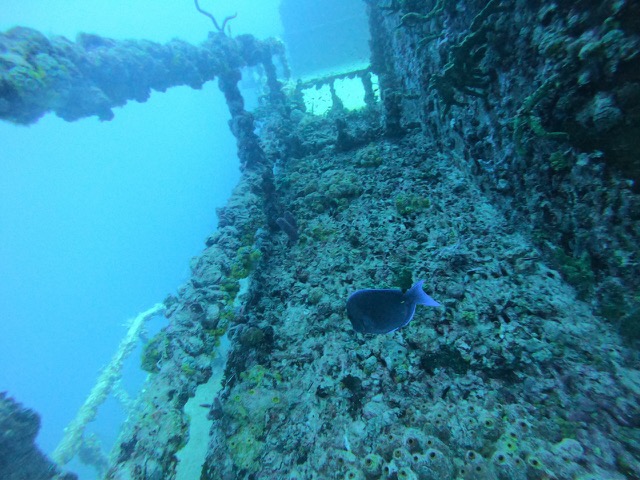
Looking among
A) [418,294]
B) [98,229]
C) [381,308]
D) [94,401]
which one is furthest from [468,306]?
[98,229]

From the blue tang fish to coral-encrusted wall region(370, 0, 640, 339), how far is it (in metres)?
1.24

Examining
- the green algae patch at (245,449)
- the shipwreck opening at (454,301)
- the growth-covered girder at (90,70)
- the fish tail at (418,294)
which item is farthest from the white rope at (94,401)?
the fish tail at (418,294)

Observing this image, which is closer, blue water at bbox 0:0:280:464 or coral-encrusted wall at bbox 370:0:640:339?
coral-encrusted wall at bbox 370:0:640:339

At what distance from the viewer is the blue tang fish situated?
2.27 m

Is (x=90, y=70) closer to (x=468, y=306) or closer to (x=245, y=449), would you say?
(x=245, y=449)

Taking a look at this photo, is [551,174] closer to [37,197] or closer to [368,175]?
[368,175]

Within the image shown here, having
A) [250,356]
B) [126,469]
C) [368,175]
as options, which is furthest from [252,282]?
[368,175]

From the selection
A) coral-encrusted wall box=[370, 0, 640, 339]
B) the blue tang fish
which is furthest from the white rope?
coral-encrusted wall box=[370, 0, 640, 339]

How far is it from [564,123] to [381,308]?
1819 mm

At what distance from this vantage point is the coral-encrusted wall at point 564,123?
1.59 m

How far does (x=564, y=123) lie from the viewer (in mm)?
1961

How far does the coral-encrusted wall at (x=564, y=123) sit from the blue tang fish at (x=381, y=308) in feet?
4.07

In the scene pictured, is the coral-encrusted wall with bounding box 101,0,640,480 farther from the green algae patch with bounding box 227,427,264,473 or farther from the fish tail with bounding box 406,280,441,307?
the fish tail with bounding box 406,280,441,307

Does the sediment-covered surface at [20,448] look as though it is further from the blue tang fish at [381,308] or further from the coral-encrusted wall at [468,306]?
the blue tang fish at [381,308]
